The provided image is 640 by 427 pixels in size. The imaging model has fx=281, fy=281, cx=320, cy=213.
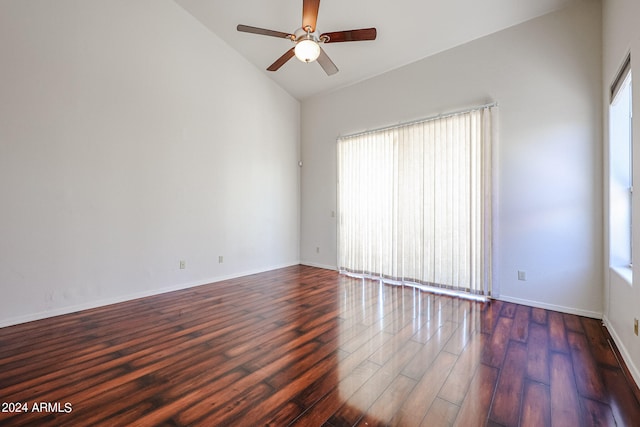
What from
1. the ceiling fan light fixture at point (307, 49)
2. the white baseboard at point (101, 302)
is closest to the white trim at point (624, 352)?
the ceiling fan light fixture at point (307, 49)

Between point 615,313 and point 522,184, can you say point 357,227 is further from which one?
point 615,313

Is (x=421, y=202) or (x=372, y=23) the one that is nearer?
(x=372, y=23)

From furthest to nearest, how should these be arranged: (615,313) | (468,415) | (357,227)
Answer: (357,227) → (615,313) → (468,415)

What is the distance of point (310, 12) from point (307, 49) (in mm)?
298

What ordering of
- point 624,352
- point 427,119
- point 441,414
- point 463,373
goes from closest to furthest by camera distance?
point 441,414 → point 463,373 → point 624,352 → point 427,119

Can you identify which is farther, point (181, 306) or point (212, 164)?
point (212, 164)

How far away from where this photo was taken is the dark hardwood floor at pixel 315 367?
60.8 inches

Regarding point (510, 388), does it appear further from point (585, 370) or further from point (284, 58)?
point (284, 58)

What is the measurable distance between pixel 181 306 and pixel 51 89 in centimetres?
275

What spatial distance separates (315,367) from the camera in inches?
78.5

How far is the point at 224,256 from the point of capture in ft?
15.1

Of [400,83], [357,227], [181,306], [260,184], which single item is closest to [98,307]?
[181,306]


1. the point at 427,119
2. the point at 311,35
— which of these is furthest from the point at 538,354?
the point at 311,35

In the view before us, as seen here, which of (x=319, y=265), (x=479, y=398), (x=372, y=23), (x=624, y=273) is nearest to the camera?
(x=479, y=398)
